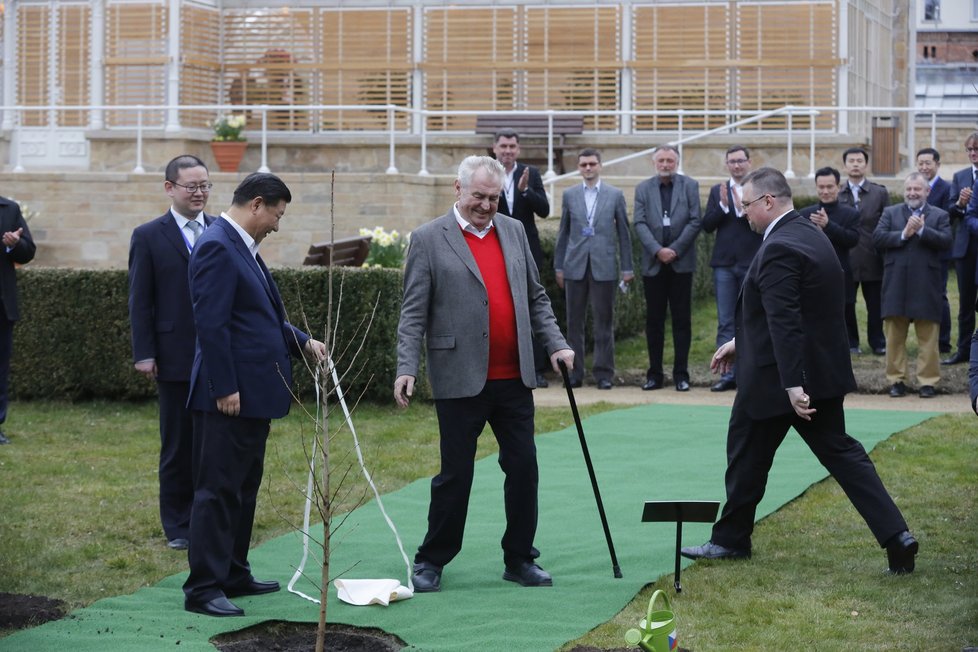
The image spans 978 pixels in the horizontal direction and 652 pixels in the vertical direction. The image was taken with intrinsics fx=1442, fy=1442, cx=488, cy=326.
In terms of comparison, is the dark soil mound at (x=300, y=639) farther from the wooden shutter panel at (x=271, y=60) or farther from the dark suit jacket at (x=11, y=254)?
the wooden shutter panel at (x=271, y=60)

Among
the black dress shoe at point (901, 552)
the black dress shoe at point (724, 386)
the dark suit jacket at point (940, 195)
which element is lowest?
the black dress shoe at point (901, 552)

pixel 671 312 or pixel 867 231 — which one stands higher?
pixel 867 231

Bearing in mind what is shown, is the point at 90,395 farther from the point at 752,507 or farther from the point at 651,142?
the point at 651,142

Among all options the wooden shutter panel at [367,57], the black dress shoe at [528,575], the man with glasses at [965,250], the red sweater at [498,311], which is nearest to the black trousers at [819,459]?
the black dress shoe at [528,575]

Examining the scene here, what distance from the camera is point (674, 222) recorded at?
13.0 metres

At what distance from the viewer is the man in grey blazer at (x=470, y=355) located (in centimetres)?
682

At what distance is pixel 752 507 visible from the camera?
7.34m

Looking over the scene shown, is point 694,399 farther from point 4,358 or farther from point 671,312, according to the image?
point 4,358

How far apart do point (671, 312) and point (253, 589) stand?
276 inches

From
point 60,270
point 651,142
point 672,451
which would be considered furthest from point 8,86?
point 672,451

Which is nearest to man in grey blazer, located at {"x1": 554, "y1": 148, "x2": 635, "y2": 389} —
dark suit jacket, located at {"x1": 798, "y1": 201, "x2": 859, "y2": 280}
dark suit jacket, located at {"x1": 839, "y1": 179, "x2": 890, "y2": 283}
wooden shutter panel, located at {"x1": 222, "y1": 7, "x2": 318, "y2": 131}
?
dark suit jacket, located at {"x1": 798, "y1": 201, "x2": 859, "y2": 280}

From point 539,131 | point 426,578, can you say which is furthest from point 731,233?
point 539,131

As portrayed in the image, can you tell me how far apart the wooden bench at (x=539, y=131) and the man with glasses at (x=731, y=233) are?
28.4ft

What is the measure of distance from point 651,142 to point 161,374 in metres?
15.0
